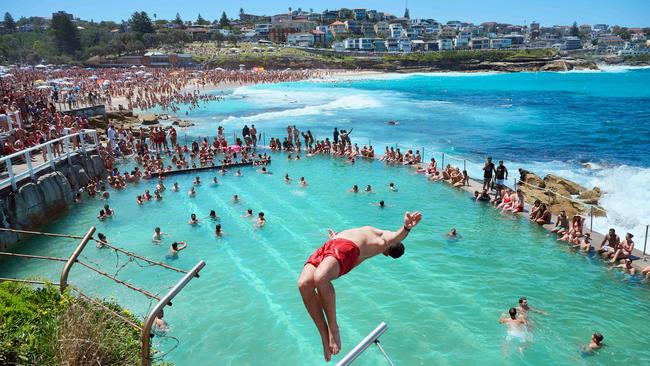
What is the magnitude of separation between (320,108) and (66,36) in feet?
300

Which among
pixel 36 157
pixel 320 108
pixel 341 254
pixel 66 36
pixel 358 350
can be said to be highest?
pixel 66 36

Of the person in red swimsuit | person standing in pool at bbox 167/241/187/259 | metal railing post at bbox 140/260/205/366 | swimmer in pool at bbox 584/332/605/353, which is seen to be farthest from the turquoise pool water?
the person in red swimsuit

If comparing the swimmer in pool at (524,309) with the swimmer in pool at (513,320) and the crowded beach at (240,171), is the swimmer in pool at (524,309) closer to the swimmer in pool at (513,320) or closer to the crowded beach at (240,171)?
the crowded beach at (240,171)

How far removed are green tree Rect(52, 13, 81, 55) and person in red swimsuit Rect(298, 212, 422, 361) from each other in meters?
129

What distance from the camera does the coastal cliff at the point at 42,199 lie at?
1485cm

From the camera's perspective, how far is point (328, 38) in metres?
181

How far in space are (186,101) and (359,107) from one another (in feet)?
70.3

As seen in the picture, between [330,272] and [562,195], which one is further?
[562,195]

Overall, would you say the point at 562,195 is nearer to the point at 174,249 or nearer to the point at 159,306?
the point at 174,249

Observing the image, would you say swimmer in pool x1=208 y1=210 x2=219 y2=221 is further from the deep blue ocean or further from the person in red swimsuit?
the deep blue ocean

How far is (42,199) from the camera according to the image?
16828 mm

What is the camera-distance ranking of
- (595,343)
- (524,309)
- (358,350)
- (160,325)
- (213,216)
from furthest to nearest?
1. (213,216)
2. (524,309)
3. (160,325)
4. (595,343)
5. (358,350)

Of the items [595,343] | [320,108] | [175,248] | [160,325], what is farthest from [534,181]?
[320,108]

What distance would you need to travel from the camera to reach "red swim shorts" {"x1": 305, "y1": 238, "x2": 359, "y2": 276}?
4148mm
